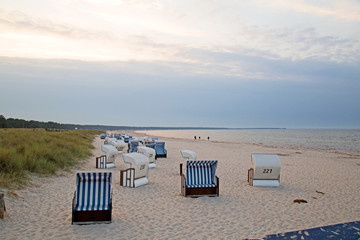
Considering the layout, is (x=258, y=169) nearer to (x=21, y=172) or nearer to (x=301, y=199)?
(x=301, y=199)

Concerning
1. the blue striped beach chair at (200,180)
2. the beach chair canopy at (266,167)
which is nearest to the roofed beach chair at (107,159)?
the blue striped beach chair at (200,180)

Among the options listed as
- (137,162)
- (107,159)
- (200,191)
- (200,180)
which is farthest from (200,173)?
(107,159)

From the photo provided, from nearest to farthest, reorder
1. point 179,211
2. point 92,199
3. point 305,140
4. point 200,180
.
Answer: point 92,199
point 179,211
point 200,180
point 305,140

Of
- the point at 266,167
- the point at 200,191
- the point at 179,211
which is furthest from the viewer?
the point at 266,167

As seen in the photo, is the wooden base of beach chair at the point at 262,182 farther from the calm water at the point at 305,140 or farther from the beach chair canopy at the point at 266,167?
the calm water at the point at 305,140

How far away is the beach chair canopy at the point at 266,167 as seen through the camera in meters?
10.5

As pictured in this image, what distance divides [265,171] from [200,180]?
2.89m

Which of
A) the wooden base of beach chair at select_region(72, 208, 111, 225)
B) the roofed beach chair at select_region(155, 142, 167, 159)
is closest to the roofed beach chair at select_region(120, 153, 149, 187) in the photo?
the wooden base of beach chair at select_region(72, 208, 111, 225)

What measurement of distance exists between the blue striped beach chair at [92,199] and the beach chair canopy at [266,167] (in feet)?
19.1

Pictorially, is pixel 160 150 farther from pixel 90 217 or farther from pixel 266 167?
pixel 90 217

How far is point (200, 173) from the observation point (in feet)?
30.0

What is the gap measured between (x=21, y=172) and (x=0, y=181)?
1559mm

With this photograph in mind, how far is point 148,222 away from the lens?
21.6ft

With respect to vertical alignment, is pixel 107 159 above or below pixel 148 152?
below
